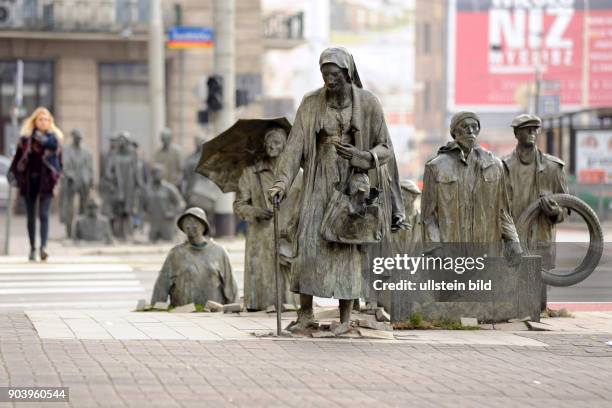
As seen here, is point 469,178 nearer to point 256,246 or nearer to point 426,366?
point 256,246

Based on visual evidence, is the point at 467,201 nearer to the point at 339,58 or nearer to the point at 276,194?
the point at 276,194

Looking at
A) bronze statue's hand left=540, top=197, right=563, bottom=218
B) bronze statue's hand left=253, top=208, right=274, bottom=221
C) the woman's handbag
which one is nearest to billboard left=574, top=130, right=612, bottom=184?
bronze statue's hand left=540, top=197, right=563, bottom=218

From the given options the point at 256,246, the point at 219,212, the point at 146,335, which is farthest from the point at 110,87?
the point at 146,335

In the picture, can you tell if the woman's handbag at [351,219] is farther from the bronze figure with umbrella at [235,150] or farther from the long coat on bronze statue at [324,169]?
the bronze figure with umbrella at [235,150]

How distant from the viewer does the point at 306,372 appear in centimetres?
972

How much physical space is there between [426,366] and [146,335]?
2209mm

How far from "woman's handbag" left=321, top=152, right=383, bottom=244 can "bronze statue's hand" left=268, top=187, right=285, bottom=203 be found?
1.04 feet

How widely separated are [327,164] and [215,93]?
1535 centimetres

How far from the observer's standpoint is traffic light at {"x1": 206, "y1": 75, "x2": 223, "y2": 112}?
26719mm

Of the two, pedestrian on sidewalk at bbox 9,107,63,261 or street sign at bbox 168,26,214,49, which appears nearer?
pedestrian on sidewalk at bbox 9,107,63,261

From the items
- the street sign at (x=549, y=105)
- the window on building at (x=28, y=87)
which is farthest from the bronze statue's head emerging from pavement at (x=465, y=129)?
the street sign at (x=549, y=105)

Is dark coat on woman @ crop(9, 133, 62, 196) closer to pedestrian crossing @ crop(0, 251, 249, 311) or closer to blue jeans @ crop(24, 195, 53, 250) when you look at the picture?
blue jeans @ crop(24, 195, 53, 250)

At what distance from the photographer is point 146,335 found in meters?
11.5

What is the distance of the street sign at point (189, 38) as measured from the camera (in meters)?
30.0
